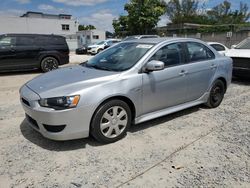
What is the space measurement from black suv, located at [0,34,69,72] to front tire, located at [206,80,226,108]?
745cm

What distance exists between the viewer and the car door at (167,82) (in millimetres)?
3802

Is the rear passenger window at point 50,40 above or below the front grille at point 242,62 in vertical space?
above

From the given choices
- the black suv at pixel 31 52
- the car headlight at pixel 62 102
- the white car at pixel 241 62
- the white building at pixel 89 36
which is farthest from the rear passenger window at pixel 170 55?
the white building at pixel 89 36

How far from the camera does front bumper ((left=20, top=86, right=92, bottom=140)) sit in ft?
10.1

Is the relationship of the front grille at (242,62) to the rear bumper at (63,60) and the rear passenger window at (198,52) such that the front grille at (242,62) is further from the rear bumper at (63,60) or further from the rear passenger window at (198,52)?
the rear bumper at (63,60)

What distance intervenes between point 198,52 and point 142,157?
2580 mm

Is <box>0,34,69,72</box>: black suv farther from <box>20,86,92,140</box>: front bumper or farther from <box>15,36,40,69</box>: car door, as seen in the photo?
<box>20,86,92,140</box>: front bumper

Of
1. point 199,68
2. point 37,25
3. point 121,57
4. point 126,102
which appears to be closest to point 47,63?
point 121,57

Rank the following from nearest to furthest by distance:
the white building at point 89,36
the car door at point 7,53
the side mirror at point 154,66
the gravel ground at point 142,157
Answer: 1. the gravel ground at point 142,157
2. the side mirror at point 154,66
3. the car door at point 7,53
4. the white building at point 89,36

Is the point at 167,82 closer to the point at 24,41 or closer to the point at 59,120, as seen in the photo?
the point at 59,120

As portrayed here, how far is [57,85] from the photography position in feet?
10.9

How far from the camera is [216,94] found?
5.18 meters

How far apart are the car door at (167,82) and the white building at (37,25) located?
119 ft

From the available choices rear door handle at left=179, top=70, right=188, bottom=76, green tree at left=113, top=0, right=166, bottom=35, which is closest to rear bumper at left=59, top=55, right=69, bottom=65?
rear door handle at left=179, top=70, right=188, bottom=76
